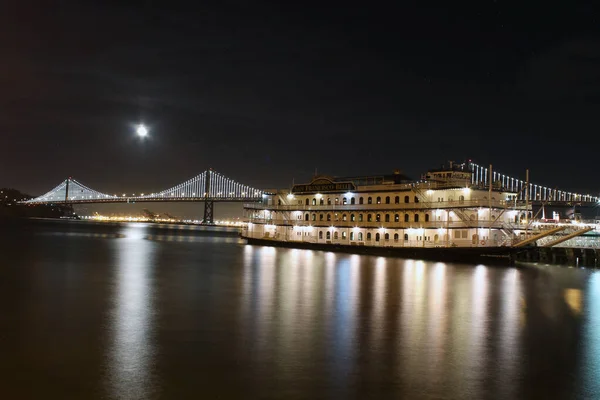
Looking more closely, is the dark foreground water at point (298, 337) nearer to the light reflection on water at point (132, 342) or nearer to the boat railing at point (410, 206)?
the light reflection on water at point (132, 342)

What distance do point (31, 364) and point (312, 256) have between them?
1296 inches

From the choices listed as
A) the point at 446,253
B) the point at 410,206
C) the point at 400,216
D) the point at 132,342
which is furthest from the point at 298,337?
the point at 400,216

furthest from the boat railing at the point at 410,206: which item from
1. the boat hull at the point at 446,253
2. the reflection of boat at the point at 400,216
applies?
the boat hull at the point at 446,253

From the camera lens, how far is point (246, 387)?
1136 cm

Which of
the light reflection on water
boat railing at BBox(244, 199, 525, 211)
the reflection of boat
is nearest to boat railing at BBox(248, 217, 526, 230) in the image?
the reflection of boat

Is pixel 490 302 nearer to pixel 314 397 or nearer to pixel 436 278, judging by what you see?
pixel 436 278

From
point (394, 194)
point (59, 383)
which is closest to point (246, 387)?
point (59, 383)

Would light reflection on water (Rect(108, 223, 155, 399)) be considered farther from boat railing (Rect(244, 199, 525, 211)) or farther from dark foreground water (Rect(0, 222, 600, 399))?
boat railing (Rect(244, 199, 525, 211))

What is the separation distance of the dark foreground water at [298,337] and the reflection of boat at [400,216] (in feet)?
34.6

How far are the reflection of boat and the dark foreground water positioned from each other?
10555mm

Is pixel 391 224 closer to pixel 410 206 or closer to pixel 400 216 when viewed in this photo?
pixel 400 216

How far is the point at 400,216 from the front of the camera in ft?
153

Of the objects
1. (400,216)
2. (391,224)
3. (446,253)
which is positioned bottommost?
(446,253)

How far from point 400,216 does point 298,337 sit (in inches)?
1258
